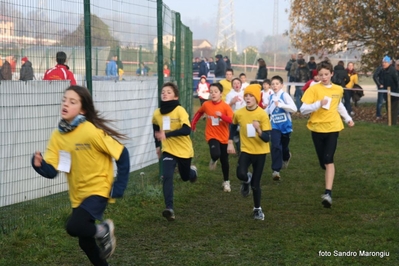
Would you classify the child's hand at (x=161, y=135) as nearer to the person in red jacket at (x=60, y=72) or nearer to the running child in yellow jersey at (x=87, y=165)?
the person in red jacket at (x=60, y=72)

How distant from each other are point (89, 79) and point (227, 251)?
3144mm

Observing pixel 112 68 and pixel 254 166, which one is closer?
pixel 254 166

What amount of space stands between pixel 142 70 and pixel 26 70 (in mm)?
5129

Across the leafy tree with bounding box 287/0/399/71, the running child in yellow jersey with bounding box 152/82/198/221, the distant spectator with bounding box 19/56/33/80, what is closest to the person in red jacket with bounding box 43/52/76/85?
the distant spectator with bounding box 19/56/33/80

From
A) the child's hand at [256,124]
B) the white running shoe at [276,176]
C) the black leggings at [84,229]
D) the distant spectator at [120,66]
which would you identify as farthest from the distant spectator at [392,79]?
the black leggings at [84,229]

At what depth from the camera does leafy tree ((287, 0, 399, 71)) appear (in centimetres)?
2669

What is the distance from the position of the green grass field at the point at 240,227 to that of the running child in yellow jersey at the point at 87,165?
1.19m

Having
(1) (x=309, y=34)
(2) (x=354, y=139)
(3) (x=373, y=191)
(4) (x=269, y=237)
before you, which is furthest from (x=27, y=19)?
(1) (x=309, y=34)

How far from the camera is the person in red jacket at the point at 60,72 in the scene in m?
8.82

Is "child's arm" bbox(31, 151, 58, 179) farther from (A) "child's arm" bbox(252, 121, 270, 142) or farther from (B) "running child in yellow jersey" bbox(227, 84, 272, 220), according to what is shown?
(B) "running child in yellow jersey" bbox(227, 84, 272, 220)

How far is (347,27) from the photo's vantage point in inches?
1090

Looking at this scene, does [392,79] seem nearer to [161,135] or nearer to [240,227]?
[240,227]

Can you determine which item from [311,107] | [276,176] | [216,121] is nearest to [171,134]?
[311,107]

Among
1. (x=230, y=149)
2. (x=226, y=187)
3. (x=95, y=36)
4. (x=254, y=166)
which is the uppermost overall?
(x=95, y=36)
